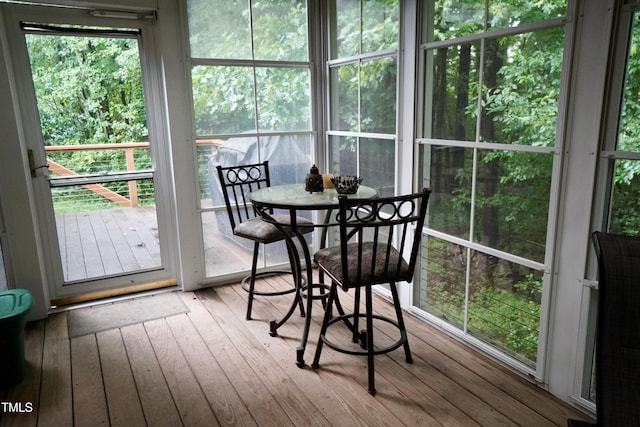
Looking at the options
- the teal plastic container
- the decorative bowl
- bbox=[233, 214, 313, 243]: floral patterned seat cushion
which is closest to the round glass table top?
the decorative bowl

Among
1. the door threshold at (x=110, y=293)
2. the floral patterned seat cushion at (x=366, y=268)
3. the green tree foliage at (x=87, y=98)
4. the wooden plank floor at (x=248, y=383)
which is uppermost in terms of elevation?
the green tree foliage at (x=87, y=98)

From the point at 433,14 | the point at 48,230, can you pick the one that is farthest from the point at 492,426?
the point at 48,230

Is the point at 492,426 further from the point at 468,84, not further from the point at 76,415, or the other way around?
the point at 76,415

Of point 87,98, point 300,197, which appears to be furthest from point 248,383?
point 87,98

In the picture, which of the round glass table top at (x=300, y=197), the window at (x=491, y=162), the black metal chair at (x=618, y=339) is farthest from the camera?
the round glass table top at (x=300, y=197)

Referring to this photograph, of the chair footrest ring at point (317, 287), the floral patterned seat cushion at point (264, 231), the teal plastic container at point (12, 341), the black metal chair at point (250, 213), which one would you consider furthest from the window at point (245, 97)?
the teal plastic container at point (12, 341)

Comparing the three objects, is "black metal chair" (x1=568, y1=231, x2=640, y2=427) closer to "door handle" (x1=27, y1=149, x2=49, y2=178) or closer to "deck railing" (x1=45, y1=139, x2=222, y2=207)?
"deck railing" (x1=45, y1=139, x2=222, y2=207)

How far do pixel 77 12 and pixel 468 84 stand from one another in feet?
8.18

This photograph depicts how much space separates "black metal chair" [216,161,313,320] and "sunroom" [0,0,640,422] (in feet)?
0.55

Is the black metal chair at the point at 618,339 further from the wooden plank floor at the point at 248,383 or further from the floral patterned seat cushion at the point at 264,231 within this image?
the floral patterned seat cushion at the point at 264,231

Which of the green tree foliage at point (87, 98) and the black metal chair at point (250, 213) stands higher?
the green tree foliage at point (87, 98)

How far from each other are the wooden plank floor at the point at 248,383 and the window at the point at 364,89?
114 centimetres

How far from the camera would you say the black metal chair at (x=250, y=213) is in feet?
9.39

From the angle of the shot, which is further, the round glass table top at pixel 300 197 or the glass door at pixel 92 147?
the glass door at pixel 92 147
